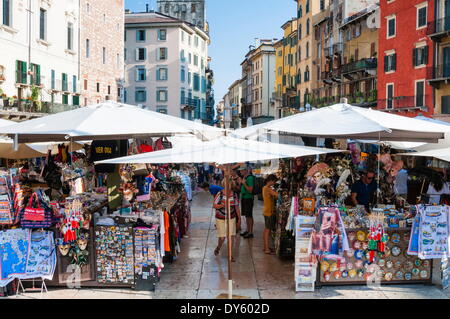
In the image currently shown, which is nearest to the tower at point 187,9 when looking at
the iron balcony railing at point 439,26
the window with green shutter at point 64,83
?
the window with green shutter at point 64,83

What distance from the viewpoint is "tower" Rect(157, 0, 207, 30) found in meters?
76.9

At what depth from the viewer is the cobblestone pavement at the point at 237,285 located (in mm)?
6945

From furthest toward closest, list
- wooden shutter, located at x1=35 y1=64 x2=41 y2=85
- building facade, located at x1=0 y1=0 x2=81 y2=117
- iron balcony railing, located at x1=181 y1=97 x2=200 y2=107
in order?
1. iron balcony railing, located at x1=181 y1=97 x2=200 y2=107
2. wooden shutter, located at x1=35 y1=64 x2=41 y2=85
3. building facade, located at x1=0 y1=0 x2=81 y2=117

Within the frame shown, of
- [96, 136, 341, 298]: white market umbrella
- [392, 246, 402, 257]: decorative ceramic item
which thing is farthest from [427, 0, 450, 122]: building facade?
[96, 136, 341, 298]: white market umbrella

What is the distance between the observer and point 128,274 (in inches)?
282

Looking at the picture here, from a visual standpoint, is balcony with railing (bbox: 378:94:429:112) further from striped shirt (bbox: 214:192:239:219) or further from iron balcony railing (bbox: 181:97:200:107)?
iron balcony railing (bbox: 181:97:200:107)

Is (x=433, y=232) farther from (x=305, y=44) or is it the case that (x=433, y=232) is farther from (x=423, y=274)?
(x=305, y=44)

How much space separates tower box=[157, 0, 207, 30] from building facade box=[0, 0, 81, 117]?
47.6 metres

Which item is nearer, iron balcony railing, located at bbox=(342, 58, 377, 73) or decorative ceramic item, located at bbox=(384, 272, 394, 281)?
decorative ceramic item, located at bbox=(384, 272, 394, 281)

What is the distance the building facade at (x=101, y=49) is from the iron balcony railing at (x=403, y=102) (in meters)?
18.2

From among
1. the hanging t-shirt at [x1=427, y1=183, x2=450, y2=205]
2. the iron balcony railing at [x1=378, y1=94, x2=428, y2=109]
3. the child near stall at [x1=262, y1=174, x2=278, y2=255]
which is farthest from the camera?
the iron balcony railing at [x1=378, y1=94, x2=428, y2=109]

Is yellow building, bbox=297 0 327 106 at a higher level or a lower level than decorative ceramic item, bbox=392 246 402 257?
higher

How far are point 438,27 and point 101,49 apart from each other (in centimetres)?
2291

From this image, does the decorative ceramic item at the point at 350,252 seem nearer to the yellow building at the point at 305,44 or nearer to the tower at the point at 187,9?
the yellow building at the point at 305,44
